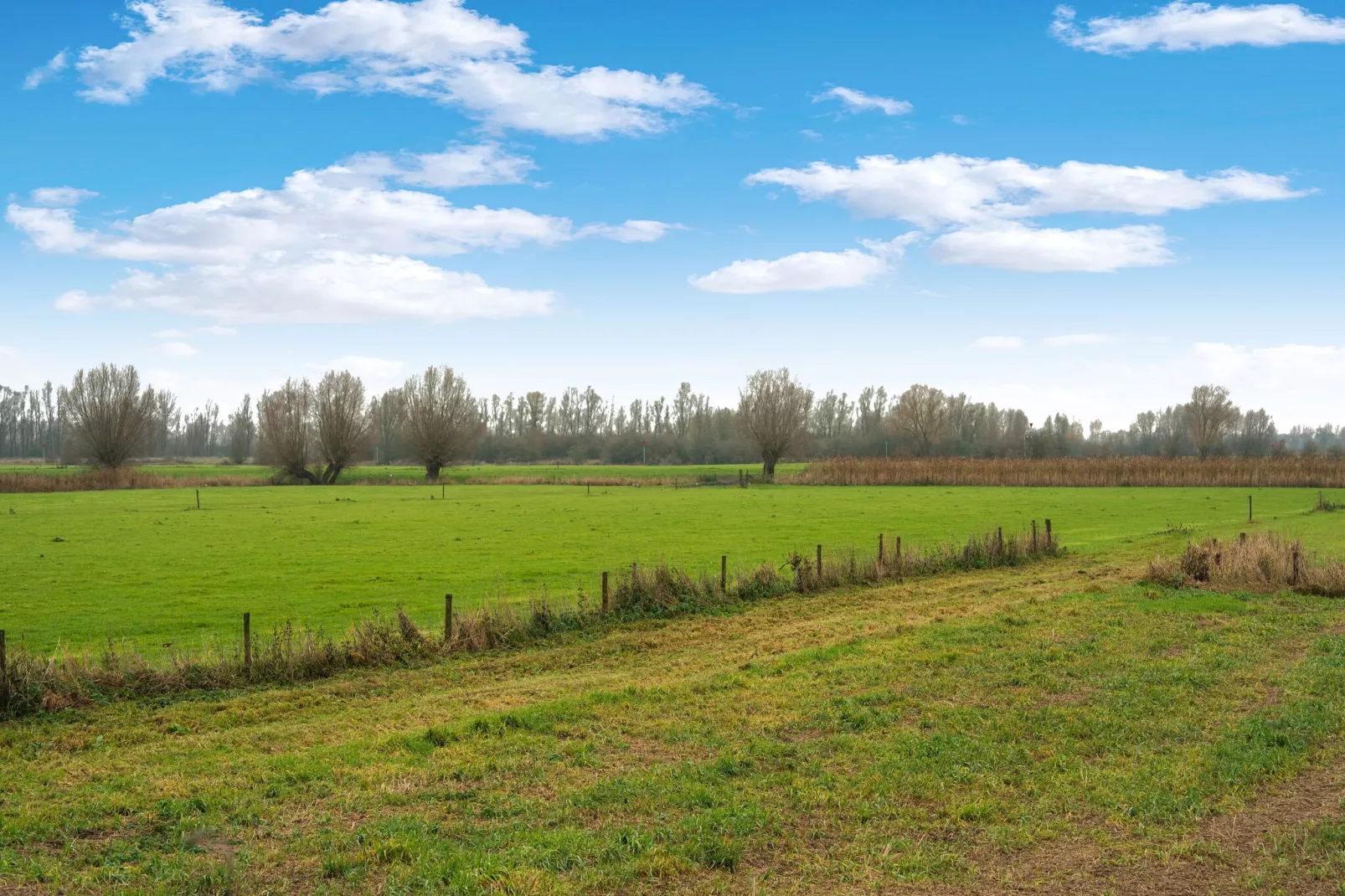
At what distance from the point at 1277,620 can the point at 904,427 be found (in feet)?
448

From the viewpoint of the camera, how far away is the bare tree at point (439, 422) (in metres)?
102

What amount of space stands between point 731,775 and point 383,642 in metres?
8.35

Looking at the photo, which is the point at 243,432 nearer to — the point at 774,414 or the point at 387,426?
the point at 387,426

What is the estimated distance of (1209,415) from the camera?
149000 millimetres

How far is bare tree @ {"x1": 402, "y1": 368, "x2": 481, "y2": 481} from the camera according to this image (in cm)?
10212

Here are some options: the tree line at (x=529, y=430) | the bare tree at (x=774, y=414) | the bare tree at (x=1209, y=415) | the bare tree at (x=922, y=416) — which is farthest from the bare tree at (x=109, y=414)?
the bare tree at (x=1209, y=415)

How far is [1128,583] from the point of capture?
2323 centimetres

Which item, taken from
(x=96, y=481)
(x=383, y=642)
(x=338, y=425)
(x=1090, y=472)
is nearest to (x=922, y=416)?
(x=1090, y=472)

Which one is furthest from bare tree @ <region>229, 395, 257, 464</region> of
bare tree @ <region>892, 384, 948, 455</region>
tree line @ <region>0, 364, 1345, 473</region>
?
bare tree @ <region>892, 384, 948, 455</region>

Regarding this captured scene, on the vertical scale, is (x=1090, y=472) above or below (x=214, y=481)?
above

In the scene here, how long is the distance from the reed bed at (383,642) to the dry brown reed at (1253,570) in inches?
235

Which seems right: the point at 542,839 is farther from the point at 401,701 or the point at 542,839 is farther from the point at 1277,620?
the point at 1277,620

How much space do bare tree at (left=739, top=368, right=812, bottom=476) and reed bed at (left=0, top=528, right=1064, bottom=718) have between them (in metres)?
76.5

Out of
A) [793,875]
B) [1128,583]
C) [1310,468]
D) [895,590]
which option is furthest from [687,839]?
[1310,468]
